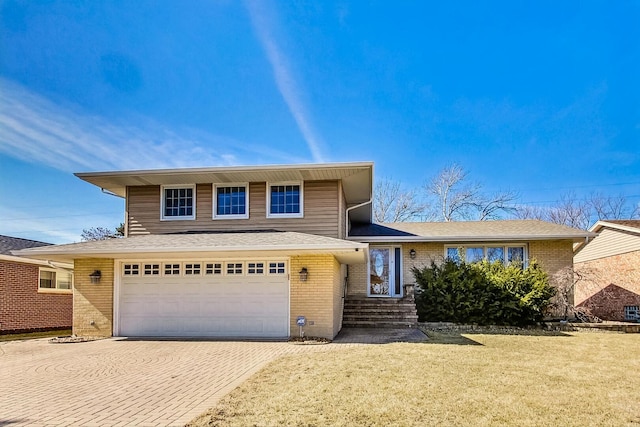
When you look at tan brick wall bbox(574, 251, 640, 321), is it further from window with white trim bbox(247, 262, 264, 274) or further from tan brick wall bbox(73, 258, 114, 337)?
tan brick wall bbox(73, 258, 114, 337)

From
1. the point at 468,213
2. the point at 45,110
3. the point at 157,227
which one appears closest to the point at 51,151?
the point at 45,110

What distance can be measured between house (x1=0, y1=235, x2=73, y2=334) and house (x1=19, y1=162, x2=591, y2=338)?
410 centimetres

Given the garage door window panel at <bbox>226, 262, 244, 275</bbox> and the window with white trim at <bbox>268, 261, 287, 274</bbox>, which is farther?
the garage door window panel at <bbox>226, 262, 244, 275</bbox>

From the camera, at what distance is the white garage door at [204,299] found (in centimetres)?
1193

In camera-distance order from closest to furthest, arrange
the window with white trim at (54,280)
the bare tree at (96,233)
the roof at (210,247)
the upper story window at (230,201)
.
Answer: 1. the roof at (210,247)
2. the upper story window at (230,201)
3. the window with white trim at (54,280)
4. the bare tree at (96,233)

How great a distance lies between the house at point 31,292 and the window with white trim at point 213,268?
22.8ft

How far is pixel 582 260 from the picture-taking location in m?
22.7

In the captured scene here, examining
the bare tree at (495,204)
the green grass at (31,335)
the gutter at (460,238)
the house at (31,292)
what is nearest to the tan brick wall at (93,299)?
the green grass at (31,335)

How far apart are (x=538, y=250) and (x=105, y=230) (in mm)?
A: 28223

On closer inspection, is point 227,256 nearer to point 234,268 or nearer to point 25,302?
point 234,268

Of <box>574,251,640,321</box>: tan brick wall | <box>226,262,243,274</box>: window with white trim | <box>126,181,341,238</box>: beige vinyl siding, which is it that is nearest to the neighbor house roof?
<box>126,181,341,238</box>: beige vinyl siding

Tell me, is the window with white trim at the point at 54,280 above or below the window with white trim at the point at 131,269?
below

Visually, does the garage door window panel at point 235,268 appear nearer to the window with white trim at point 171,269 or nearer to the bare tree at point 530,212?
the window with white trim at point 171,269

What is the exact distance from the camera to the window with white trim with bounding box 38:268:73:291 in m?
16.9
